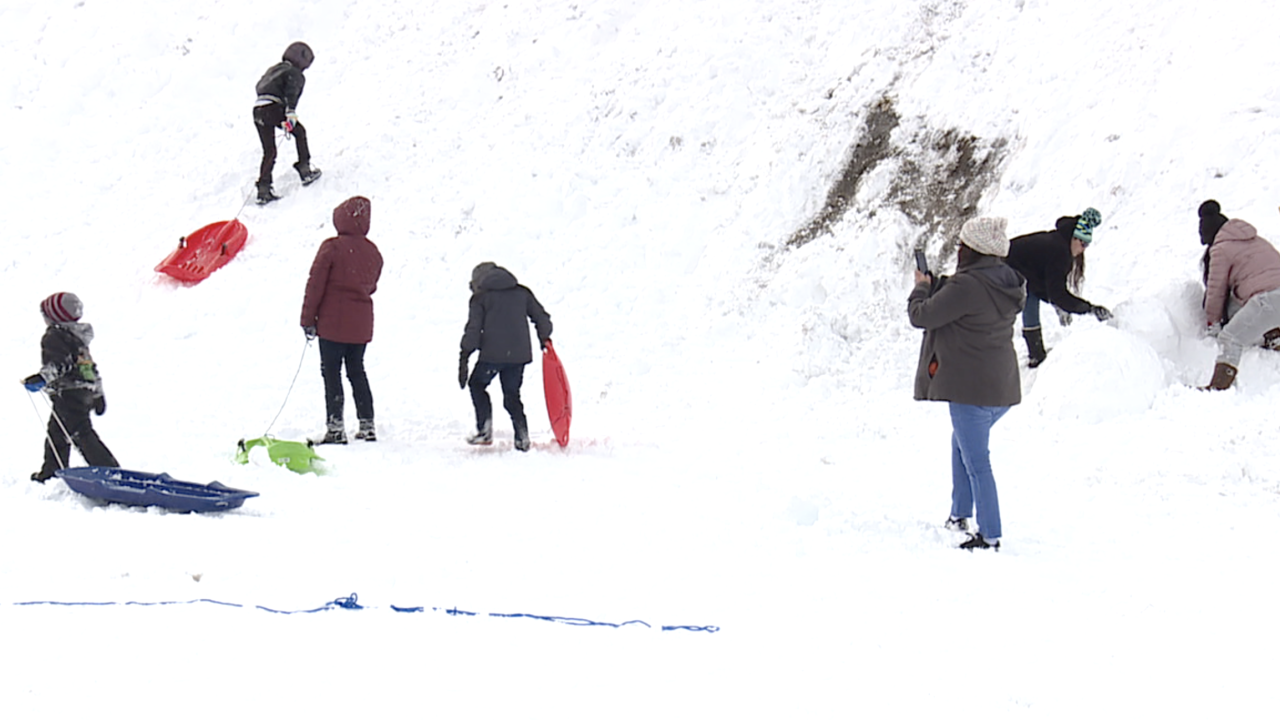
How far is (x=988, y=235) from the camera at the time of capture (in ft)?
18.9

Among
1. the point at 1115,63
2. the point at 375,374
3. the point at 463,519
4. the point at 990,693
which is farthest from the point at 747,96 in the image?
the point at 990,693

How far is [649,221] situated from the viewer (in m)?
12.9

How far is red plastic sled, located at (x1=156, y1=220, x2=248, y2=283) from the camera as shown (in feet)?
41.9

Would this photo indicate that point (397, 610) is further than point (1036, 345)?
No

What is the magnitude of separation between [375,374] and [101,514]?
5.10m

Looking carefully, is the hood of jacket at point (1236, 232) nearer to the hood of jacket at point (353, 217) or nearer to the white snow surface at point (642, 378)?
the white snow surface at point (642, 378)

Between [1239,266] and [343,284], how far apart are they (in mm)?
7449

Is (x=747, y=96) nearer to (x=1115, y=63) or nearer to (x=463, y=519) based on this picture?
(x=1115, y=63)

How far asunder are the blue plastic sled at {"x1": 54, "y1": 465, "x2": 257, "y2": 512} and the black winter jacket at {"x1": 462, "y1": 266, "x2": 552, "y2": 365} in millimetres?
2621

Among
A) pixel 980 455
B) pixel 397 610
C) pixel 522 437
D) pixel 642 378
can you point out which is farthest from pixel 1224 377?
pixel 397 610

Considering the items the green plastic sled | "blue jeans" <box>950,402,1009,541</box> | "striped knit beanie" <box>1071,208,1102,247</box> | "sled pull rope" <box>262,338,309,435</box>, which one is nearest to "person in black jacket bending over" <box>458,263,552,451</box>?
the green plastic sled

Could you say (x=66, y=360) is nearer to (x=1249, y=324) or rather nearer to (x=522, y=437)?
(x=522, y=437)

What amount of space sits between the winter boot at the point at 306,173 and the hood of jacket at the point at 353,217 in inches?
259

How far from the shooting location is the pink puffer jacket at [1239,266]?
814 centimetres
